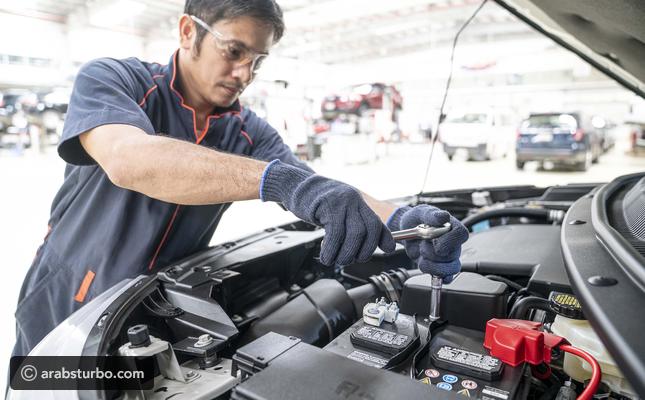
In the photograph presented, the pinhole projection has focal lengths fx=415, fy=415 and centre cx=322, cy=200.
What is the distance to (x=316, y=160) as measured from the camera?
8672 mm

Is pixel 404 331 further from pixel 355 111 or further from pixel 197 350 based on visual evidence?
pixel 355 111

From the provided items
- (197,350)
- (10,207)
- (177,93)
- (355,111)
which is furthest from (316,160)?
(197,350)

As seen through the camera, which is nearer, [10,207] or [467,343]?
[467,343]

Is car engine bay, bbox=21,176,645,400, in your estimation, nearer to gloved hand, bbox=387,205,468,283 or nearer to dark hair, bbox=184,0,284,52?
gloved hand, bbox=387,205,468,283

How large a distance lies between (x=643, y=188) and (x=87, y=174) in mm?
1405

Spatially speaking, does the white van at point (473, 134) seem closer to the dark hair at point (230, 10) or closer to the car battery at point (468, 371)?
the dark hair at point (230, 10)

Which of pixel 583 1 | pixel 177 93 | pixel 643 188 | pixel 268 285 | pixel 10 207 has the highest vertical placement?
pixel 583 1

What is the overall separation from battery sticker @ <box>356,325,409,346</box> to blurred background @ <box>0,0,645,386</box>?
188 centimetres

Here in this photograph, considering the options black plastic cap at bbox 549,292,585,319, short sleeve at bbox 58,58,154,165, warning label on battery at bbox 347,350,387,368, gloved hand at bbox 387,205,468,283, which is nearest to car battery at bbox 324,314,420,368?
warning label on battery at bbox 347,350,387,368

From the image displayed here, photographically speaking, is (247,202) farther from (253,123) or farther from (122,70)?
(122,70)

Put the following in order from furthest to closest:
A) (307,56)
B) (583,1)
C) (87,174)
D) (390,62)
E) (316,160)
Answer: (307,56) → (390,62) → (316,160) → (87,174) → (583,1)

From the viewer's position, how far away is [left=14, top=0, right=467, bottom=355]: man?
0.72m

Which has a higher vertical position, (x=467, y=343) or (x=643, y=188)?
(x=643, y=188)

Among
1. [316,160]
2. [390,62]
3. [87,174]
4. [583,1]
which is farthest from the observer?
[390,62]
